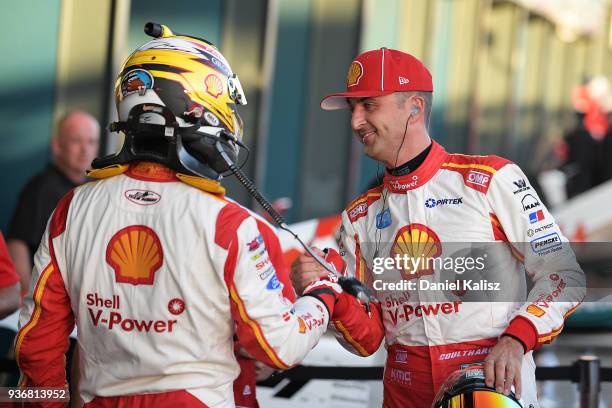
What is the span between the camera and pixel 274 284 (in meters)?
2.83

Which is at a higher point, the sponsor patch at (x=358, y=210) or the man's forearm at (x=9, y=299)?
the sponsor patch at (x=358, y=210)

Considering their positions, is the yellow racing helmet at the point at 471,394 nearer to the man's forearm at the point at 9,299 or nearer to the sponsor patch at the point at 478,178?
the sponsor patch at the point at 478,178

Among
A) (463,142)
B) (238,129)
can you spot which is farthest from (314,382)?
(463,142)

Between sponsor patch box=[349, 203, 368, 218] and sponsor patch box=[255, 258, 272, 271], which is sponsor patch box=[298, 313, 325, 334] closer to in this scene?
sponsor patch box=[255, 258, 272, 271]

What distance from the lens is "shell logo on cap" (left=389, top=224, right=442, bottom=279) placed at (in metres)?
3.39

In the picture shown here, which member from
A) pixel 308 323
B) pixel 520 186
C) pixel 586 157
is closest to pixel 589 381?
pixel 520 186

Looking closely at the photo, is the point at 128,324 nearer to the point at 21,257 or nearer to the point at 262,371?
the point at 262,371

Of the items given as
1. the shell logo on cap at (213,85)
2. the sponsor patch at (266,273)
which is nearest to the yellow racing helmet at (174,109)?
the shell logo on cap at (213,85)

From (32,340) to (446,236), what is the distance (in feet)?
4.30

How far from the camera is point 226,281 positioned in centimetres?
275

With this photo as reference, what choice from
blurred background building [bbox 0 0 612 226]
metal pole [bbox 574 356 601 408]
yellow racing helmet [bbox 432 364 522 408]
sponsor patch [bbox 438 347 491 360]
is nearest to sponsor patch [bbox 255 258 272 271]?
yellow racing helmet [bbox 432 364 522 408]

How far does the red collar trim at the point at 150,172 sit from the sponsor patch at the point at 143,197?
0.15 feet

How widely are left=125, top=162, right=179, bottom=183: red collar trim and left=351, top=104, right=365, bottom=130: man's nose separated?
2.70 feet

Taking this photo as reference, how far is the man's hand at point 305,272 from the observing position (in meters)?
3.23
